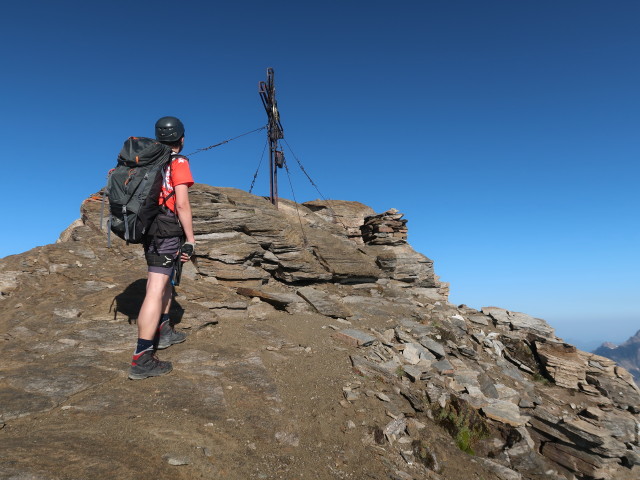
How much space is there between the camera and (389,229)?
20.8 m

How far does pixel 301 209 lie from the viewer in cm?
2202

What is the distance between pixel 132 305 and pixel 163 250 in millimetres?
2954

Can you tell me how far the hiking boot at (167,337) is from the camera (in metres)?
5.70

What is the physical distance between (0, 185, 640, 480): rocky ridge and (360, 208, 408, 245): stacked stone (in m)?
6.83

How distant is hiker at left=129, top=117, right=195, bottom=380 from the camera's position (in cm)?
456

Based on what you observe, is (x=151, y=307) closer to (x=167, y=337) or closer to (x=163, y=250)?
(x=163, y=250)

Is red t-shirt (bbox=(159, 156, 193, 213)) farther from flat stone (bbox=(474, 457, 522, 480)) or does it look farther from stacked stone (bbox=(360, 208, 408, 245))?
stacked stone (bbox=(360, 208, 408, 245))

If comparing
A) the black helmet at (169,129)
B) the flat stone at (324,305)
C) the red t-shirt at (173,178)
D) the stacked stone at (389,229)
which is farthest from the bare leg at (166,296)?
the stacked stone at (389,229)

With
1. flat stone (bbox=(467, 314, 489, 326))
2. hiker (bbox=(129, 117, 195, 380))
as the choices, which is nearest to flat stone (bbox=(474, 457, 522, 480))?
hiker (bbox=(129, 117, 195, 380))

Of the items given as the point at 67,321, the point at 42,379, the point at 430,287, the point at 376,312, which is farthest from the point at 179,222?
the point at 430,287

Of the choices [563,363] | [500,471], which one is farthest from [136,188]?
[563,363]

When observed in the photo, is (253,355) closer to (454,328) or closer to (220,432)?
(220,432)

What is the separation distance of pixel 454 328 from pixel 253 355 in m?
9.12

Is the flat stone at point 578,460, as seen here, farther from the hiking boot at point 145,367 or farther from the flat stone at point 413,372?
the hiking boot at point 145,367
